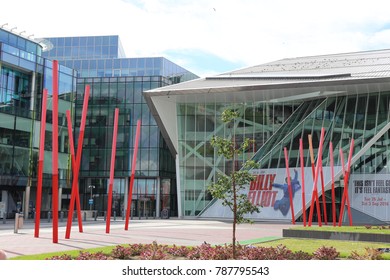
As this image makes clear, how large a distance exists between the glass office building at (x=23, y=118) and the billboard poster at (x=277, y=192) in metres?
18.4

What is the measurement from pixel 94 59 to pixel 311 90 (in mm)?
58628

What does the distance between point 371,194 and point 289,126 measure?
10327 millimetres

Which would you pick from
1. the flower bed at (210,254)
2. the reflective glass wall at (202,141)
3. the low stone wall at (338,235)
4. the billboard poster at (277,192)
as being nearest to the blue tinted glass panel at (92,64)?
the reflective glass wall at (202,141)

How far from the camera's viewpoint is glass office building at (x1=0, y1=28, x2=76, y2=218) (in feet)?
157

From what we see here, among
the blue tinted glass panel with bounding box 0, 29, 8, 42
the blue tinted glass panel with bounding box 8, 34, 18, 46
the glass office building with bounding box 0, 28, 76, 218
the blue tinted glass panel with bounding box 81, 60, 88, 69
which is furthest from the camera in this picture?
the blue tinted glass panel with bounding box 81, 60, 88, 69

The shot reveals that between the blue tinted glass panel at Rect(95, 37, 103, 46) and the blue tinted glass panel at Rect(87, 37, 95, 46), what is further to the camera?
the blue tinted glass panel at Rect(87, 37, 95, 46)

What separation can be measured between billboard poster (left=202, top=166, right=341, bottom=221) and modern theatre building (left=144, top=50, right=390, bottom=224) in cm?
10

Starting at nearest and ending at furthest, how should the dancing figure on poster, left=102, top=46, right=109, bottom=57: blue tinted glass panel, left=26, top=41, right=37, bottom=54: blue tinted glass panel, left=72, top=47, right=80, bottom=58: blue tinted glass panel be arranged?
the dancing figure on poster, left=26, top=41, right=37, bottom=54: blue tinted glass panel, left=102, top=46, right=109, bottom=57: blue tinted glass panel, left=72, top=47, right=80, bottom=58: blue tinted glass panel

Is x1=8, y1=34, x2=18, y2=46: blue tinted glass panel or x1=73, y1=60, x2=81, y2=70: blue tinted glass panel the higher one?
x1=73, y1=60, x2=81, y2=70: blue tinted glass panel

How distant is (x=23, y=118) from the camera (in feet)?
164

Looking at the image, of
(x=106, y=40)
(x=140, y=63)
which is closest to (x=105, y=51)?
(x=106, y=40)

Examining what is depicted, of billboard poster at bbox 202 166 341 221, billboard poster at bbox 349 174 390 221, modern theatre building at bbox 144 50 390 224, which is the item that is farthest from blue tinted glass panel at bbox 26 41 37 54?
billboard poster at bbox 349 174 390 221

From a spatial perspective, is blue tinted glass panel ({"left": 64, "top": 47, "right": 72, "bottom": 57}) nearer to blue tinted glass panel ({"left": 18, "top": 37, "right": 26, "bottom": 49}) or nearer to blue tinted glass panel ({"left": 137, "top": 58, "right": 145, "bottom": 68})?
blue tinted glass panel ({"left": 137, "top": 58, "right": 145, "bottom": 68})

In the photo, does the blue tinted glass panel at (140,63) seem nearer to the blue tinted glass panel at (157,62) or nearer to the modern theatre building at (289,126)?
the blue tinted glass panel at (157,62)
